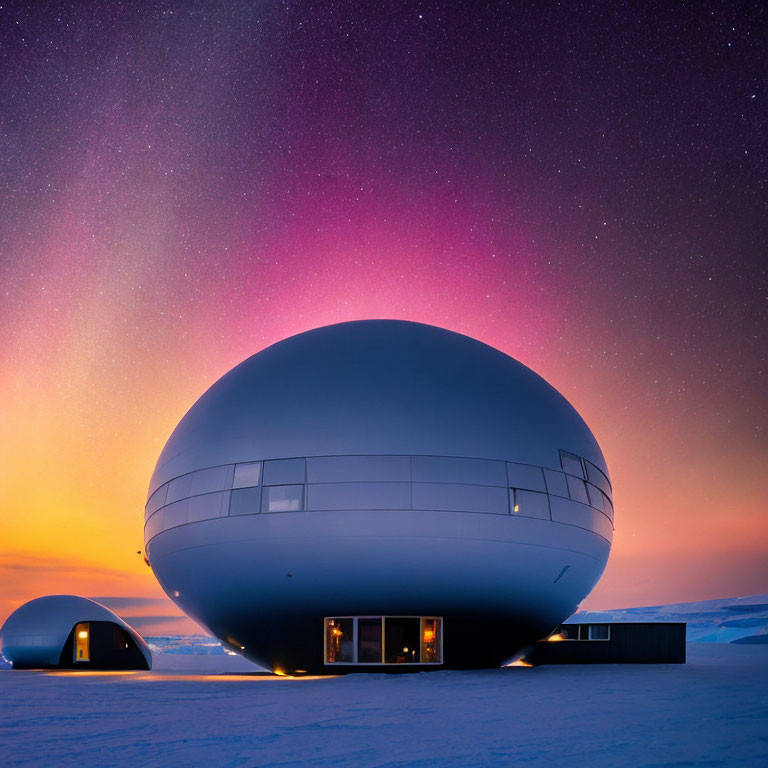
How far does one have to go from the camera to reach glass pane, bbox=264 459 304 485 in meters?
13.9

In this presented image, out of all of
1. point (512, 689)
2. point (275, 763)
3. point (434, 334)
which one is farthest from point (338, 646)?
point (275, 763)

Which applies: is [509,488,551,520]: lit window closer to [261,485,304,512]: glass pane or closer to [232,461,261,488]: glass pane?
[261,485,304,512]: glass pane

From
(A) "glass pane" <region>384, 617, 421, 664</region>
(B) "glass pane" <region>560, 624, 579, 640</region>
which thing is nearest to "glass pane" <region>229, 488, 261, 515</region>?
(A) "glass pane" <region>384, 617, 421, 664</region>

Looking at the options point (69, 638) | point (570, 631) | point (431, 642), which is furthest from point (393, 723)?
point (69, 638)

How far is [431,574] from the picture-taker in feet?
44.8

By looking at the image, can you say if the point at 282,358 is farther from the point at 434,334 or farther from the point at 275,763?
the point at 275,763

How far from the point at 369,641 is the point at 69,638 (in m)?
Answer: 14.3

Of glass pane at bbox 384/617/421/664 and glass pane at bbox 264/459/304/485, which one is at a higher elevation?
glass pane at bbox 264/459/304/485

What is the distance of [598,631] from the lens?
2036 cm

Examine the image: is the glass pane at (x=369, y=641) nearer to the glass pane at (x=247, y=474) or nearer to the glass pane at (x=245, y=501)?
the glass pane at (x=245, y=501)

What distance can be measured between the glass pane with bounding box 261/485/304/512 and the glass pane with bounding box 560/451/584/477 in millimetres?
5528

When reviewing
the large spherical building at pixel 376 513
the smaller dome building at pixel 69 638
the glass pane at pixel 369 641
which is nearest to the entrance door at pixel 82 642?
the smaller dome building at pixel 69 638

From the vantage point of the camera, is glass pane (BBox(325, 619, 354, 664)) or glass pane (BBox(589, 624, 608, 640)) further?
glass pane (BBox(589, 624, 608, 640))

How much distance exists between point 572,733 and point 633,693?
13.2 ft
